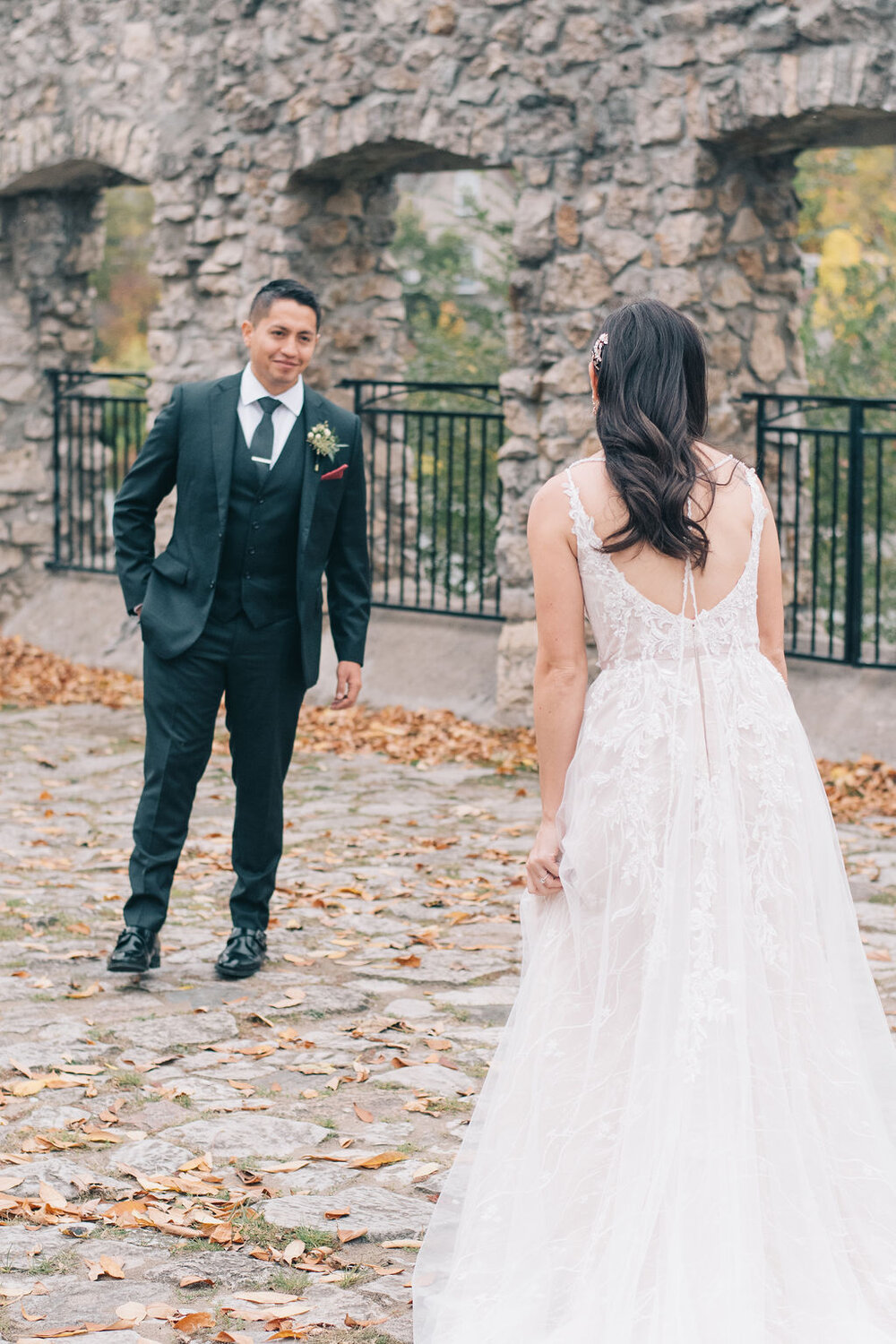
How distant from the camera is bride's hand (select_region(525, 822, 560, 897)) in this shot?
2816 millimetres

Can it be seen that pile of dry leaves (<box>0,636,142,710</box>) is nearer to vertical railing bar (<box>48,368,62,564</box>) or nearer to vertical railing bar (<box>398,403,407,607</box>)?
vertical railing bar (<box>48,368,62,564</box>)

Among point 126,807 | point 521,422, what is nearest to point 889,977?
point 126,807

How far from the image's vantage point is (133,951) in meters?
4.69

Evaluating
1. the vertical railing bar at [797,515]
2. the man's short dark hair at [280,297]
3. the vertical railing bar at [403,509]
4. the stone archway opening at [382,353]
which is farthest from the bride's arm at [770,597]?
the vertical railing bar at [403,509]

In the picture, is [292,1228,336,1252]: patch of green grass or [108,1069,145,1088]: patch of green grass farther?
[108,1069,145,1088]: patch of green grass

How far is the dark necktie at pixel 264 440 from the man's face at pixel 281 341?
46 mm

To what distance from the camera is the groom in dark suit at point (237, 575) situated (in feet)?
15.0

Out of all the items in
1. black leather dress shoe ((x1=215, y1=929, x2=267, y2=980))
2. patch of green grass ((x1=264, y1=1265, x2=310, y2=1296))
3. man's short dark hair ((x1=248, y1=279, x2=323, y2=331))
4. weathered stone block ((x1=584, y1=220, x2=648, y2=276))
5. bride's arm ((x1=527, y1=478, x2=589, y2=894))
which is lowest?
patch of green grass ((x1=264, y1=1265, x2=310, y2=1296))

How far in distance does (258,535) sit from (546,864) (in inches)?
79.5

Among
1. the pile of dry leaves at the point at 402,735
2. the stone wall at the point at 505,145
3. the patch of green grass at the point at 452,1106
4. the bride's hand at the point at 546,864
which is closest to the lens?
the bride's hand at the point at 546,864

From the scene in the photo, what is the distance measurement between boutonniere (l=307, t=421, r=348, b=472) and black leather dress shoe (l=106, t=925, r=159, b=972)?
4.72 ft

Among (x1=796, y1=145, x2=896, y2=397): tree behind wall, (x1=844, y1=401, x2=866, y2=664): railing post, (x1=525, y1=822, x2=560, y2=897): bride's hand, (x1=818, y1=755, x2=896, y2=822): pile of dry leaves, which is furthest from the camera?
(x1=796, y1=145, x2=896, y2=397): tree behind wall

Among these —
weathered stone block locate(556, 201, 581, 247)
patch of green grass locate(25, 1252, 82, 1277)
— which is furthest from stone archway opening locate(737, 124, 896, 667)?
patch of green grass locate(25, 1252, 82, 1277)

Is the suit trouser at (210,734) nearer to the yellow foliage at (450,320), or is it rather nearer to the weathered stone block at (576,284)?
the weathered stone block at (576,284)
